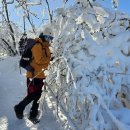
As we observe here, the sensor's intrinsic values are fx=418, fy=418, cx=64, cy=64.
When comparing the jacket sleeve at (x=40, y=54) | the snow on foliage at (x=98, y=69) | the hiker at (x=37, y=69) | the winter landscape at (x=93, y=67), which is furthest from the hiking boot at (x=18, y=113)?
the snow on foliage at (x=98, y=69)

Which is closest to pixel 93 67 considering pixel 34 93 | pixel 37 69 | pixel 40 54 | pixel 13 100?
pixel 40 54

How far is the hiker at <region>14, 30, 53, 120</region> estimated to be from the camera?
661cm

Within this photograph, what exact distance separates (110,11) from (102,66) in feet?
2.97

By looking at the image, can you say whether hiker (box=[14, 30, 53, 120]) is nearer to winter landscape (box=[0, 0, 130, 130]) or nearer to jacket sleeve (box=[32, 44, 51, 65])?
jacket sleeve (box=[32, 44, 51, 65])

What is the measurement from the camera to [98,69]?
5375mm

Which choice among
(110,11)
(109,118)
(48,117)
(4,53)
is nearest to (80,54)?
(110,11)

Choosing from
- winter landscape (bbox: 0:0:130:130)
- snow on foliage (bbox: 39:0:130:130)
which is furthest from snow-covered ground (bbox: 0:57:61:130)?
snow on foliage (bbox: 39:0:130:130)

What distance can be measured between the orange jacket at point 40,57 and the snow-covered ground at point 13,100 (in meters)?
0.78

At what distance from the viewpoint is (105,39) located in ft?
17.6

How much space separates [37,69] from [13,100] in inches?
74.6

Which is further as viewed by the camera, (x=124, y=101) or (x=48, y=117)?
(x=48, y=117)

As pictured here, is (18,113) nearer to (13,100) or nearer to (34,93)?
(34,93)

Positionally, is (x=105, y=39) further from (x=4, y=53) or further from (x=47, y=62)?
(x=4, y=53)

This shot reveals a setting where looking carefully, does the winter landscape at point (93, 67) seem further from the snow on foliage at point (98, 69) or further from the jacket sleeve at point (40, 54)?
the jacket sleeve at point (40, 54)
